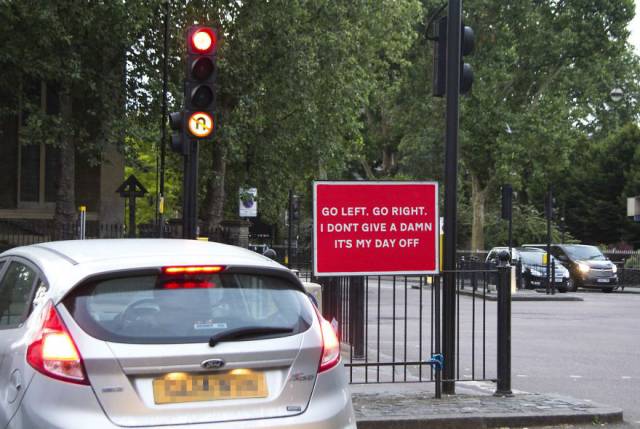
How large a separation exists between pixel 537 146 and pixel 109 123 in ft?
92.2

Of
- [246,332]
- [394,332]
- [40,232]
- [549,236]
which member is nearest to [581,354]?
[394,332]

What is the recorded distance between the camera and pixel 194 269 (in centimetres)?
470

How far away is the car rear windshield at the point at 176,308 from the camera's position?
14.8 ft

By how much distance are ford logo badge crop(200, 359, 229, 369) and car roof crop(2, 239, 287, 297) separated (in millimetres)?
488

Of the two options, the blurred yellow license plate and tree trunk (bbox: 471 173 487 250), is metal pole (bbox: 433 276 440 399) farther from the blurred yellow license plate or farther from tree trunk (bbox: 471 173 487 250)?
tree trunk (bbox: 471 173 487 250)

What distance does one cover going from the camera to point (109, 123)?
26391 millimetres

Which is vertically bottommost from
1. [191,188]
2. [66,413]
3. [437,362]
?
[437,362]

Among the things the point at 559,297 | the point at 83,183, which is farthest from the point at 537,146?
the point at 83,183

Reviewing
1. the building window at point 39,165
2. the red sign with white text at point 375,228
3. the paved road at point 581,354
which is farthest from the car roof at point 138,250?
the building window at point 39,165

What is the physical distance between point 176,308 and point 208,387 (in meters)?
0.39

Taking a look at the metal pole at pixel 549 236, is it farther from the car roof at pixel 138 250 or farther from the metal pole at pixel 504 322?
the car roof at pixel 138 250

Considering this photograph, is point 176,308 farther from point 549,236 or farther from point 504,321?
point 549,236

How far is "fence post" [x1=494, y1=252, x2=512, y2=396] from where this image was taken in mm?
8609

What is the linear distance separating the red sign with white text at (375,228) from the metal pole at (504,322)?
59 centimetres
